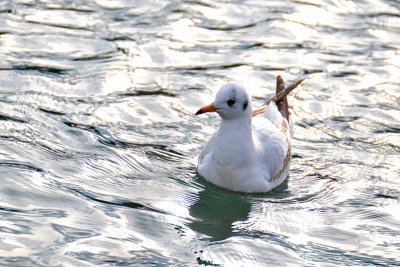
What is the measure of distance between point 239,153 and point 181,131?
1422 millimetres

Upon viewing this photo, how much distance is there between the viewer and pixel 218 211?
10430 millimetres

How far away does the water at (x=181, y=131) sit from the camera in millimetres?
9617

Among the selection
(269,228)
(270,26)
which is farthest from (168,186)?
(270,26)

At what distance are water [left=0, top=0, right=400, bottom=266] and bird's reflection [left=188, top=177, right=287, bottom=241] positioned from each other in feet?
0.06

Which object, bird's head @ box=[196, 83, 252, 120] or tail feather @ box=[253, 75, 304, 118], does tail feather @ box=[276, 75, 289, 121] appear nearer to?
tail feather @ box=[253, 75, 304, 118]

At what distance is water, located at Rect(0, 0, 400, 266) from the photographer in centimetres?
962

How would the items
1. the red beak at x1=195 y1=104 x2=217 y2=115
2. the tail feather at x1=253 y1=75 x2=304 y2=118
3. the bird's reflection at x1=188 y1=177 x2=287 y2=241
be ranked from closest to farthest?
the bird's reflection at x1=188 y1=177 x2=287 y2=241 < the red beak at x1=195 y1=104 x2=217 y2=115 < the tail feather at x1=253 y1=75 x2=304 y2=118

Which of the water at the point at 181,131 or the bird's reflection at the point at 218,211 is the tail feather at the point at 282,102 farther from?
the bird's reflection at the point at 218,211

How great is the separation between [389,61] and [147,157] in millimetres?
4424

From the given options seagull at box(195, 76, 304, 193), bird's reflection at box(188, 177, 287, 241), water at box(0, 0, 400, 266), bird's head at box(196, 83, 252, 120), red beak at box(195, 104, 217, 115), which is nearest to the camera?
water at box(0, 0, 400, 266)

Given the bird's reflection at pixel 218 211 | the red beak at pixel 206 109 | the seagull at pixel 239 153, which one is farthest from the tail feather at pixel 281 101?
→ the red beak at pixel 206 109

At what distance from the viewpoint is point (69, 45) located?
46.6 ft

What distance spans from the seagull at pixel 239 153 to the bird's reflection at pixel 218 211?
11 centimetres

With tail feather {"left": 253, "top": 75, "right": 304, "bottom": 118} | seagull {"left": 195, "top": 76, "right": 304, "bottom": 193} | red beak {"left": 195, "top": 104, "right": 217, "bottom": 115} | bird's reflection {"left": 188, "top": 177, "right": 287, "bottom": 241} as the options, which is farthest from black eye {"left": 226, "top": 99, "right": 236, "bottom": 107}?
tail feather {"left": 253, "top": 75, "right": 304, "bottom": 118}
